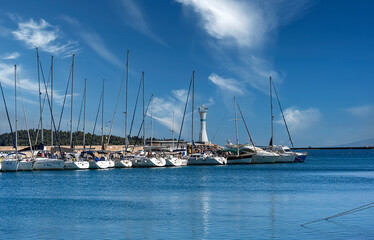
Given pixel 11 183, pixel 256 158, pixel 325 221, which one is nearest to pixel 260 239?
pixel 325 221

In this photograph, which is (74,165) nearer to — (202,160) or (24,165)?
(24,165)

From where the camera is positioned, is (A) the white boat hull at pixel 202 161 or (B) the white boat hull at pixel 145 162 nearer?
(B) the white boat hull at pixel 145 162

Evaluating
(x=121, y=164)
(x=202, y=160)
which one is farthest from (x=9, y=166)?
(x=202, y=160)

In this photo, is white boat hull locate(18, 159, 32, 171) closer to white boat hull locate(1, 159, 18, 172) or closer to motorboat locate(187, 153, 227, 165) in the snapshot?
white boat hull locate(1, 159, 18, 172)

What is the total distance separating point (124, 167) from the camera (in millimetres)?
71125

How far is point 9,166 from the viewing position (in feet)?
200

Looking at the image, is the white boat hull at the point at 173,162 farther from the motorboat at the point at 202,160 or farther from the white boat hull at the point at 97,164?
the white boat hull at the point at 97,164

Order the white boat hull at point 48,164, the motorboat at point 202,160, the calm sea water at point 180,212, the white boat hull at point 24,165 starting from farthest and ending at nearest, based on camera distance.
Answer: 1. the motorboat at point 202,160
2. the white boat hull at point 48,164
3. the white boat hull at point 24,165
4. the calm sea water at point 180,212

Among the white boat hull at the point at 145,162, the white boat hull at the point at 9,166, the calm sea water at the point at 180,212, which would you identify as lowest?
the calm sea water at the point at 180,212

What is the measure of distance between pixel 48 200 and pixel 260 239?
61.0ft

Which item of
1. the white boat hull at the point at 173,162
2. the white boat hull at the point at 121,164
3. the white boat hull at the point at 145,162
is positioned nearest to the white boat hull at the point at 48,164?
the white boat hull at the point at 121,164

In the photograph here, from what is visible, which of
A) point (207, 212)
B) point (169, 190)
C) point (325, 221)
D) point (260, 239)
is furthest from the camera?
point (169, 190)

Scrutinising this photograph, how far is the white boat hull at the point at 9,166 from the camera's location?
2403 inches

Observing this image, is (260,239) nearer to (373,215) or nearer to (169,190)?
(373,215)
